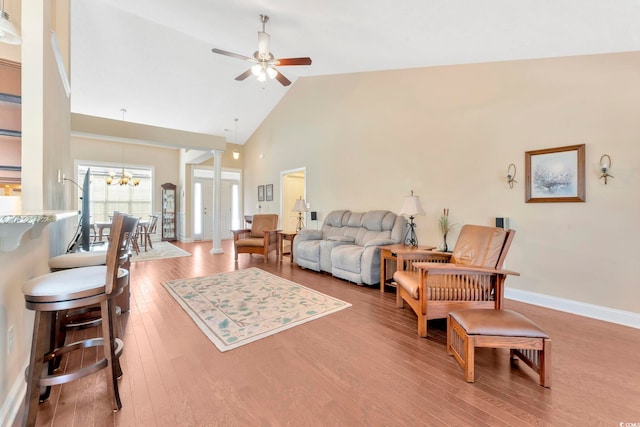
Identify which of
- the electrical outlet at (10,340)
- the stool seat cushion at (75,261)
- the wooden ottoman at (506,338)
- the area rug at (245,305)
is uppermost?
the stool seat cushion at (75,261)

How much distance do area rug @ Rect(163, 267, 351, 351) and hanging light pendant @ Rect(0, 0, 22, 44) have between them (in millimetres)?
2262

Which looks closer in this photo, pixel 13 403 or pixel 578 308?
pixel 13 403

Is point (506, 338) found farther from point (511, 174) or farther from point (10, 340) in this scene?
point (10, 340)

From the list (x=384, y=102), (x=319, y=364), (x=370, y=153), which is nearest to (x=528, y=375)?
(x=319, y=364)

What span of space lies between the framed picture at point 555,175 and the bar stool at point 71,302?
3875 millimetres

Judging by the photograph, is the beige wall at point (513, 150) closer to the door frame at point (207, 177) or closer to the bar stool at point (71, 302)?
the bar stool at point (71, 302)

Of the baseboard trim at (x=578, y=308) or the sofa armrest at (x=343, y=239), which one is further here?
the sofa armrest at (x=343, y=239)

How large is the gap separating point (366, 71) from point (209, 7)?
2583mm

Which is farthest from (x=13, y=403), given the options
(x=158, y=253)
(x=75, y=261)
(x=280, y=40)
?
(x=158, y=253)

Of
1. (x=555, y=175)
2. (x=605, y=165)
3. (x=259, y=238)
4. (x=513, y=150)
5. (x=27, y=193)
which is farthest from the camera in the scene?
(x=259, y=238)

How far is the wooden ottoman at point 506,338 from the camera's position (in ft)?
5.36

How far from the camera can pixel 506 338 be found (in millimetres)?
1653

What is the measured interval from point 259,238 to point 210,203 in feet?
11.9

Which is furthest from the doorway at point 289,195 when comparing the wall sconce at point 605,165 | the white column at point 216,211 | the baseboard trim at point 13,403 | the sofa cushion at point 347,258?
the baseboard trim at point 13,403
